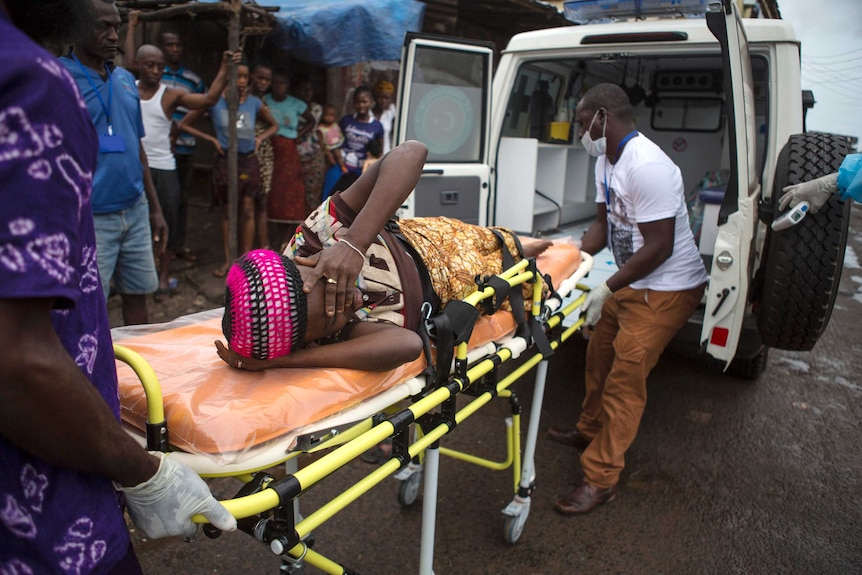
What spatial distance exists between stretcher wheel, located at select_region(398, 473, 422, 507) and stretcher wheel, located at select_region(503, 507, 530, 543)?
453mm

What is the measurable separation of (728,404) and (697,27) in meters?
2.36

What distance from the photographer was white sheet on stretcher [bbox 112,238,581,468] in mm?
1354

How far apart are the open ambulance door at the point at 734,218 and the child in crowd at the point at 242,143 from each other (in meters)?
3.84

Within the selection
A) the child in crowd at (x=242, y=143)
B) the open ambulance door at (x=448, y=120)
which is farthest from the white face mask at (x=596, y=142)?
the child in crowd at (x=242, y=143)

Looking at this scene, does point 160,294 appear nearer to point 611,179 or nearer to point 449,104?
point 449,104

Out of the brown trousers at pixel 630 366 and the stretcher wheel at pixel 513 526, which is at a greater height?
the brown trousers at pixel 630 366

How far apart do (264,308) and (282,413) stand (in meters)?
0.29

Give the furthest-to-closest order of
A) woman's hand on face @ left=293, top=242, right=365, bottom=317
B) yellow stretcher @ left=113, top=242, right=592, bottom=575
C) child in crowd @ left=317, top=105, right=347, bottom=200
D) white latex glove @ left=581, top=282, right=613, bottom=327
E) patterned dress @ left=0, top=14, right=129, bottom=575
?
child in crowd @ left=317, top=105, right=347, bottom=200 < white latex glove @ left=581, top=282, right=613, bottom=327 < woman's hand on face @ left=293, top=242, right=365, bottom=317 < yellow stretcher @ left=113, top=242, right=592, bottom=575 < patterned dress @ left=0, top=14, right=129, bottom=575

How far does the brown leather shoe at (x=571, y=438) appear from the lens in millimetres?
3403

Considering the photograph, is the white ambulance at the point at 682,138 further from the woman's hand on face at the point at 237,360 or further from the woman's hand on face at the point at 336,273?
the woman's hand on face at the point at 237,360

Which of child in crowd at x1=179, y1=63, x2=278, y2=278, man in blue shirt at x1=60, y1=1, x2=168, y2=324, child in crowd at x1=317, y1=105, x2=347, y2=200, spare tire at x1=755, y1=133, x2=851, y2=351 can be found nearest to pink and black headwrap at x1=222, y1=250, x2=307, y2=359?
man in blue shirt at x1=60, y1=1, x2=168, y2=324

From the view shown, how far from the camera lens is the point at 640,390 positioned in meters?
2.86

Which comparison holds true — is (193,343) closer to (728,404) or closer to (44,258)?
(44,258)

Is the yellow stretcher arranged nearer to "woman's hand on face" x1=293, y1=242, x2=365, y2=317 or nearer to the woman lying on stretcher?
the woman lying on stretcher
